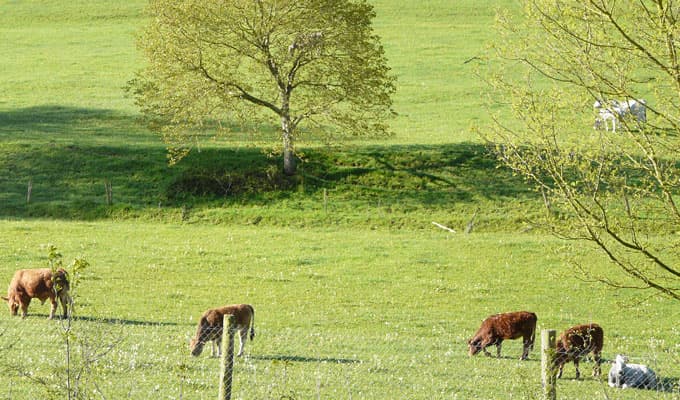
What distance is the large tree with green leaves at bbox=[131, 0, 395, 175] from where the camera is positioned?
41.8 metres

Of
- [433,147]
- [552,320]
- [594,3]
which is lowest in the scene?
[552,320]

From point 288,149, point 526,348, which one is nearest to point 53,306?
point 526,348

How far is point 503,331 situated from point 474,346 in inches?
26.6

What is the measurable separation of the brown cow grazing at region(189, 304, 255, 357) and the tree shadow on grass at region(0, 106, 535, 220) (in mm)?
22783

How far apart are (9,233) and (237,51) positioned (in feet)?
43.8

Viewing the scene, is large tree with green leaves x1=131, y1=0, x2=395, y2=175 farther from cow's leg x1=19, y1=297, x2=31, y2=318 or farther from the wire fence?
the wire fence

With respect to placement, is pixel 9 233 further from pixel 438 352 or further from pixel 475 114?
pixel 475 114

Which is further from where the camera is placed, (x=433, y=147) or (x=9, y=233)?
(x=433, y=147)

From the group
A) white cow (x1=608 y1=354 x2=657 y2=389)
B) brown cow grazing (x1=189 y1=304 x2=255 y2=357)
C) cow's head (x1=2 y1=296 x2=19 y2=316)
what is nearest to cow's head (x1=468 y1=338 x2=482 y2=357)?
white cow (x1=608 y1=354 x2=657 y2=389)

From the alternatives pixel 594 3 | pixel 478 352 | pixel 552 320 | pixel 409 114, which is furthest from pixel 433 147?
pixel 594 3

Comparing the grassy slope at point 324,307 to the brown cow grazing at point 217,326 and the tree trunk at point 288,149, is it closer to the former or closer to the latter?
the brown cow grazing at point 217,326

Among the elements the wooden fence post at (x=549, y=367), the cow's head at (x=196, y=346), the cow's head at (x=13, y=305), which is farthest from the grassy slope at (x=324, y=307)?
the cow's head at (x=13, y=305)

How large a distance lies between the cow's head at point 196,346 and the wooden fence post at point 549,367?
7.94m

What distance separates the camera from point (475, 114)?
183 feet
